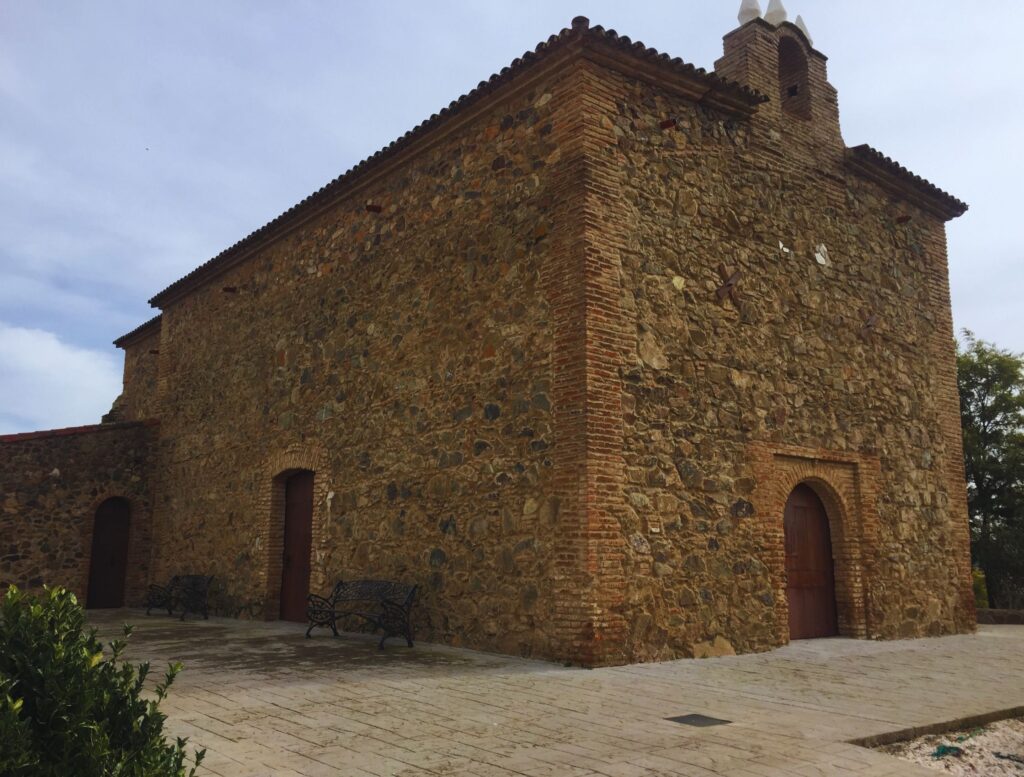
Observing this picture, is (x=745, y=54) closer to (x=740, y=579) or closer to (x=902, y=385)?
(x=902, y=385)

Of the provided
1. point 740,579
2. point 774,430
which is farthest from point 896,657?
point 774,430

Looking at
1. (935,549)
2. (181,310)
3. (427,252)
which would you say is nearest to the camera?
(427,252)

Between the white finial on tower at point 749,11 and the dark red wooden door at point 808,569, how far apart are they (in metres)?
6.15

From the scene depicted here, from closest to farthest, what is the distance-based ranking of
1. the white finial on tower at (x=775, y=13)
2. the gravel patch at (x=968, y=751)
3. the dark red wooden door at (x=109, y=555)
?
the gravel patch at (x=968, y=751)
the white finial on tower at (x=775, y=13)
the dark red wooden door at (x=109, y=555)

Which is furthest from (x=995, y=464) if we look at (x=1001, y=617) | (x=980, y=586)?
(x=1001, y=617)

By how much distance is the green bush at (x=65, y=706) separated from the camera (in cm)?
241

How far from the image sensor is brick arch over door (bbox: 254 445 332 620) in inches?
449

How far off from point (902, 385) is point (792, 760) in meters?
8.48

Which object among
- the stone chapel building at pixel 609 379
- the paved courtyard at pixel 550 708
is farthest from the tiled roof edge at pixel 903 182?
the paved courtyard at pixel 550 708

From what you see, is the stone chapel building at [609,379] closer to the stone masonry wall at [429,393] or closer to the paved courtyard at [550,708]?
the stone masonry wall at [429,393]

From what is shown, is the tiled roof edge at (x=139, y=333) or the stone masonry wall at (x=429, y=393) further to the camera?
the tiled roof edge at (x=139, y=333)

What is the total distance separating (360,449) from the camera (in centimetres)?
1089

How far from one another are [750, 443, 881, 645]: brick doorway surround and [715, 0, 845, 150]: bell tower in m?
4.22

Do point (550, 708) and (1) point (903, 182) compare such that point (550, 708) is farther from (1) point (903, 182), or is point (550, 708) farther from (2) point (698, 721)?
(1) point (903, 182)
